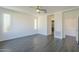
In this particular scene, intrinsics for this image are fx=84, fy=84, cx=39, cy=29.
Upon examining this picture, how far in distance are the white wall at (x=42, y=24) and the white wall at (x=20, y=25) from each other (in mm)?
797

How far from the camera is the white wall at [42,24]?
28.1 ft

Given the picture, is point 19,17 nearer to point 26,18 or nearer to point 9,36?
point 26,18

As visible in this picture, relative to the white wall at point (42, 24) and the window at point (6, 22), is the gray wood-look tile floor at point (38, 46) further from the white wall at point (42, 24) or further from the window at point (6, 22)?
the white wall at point (42, 24)

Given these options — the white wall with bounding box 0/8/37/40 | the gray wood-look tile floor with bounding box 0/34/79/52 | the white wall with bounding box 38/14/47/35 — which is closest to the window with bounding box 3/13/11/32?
the white wall with bounding box 0/8/37/40

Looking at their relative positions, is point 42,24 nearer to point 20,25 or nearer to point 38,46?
point 20,25

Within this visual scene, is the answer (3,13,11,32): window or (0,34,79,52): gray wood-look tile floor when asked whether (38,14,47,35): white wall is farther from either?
(3,13,11,32): window

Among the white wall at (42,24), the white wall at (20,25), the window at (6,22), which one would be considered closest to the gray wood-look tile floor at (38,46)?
the window at (6,22)

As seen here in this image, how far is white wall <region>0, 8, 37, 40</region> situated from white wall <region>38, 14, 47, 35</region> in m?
0.80

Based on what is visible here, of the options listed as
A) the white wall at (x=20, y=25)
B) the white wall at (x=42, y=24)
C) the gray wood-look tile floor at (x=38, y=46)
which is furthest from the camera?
the white wall at (x=42, y=24)

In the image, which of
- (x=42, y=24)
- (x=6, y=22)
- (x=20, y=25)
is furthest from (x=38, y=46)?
(x=42, y=24)

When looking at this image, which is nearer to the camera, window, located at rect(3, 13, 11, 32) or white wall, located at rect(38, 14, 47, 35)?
window, located at rect(3, 13, 11, 32)

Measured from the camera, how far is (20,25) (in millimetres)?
7227

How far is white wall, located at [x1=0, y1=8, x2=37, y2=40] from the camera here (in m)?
6.24

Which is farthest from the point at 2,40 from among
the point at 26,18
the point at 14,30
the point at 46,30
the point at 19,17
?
the point at 46,30
